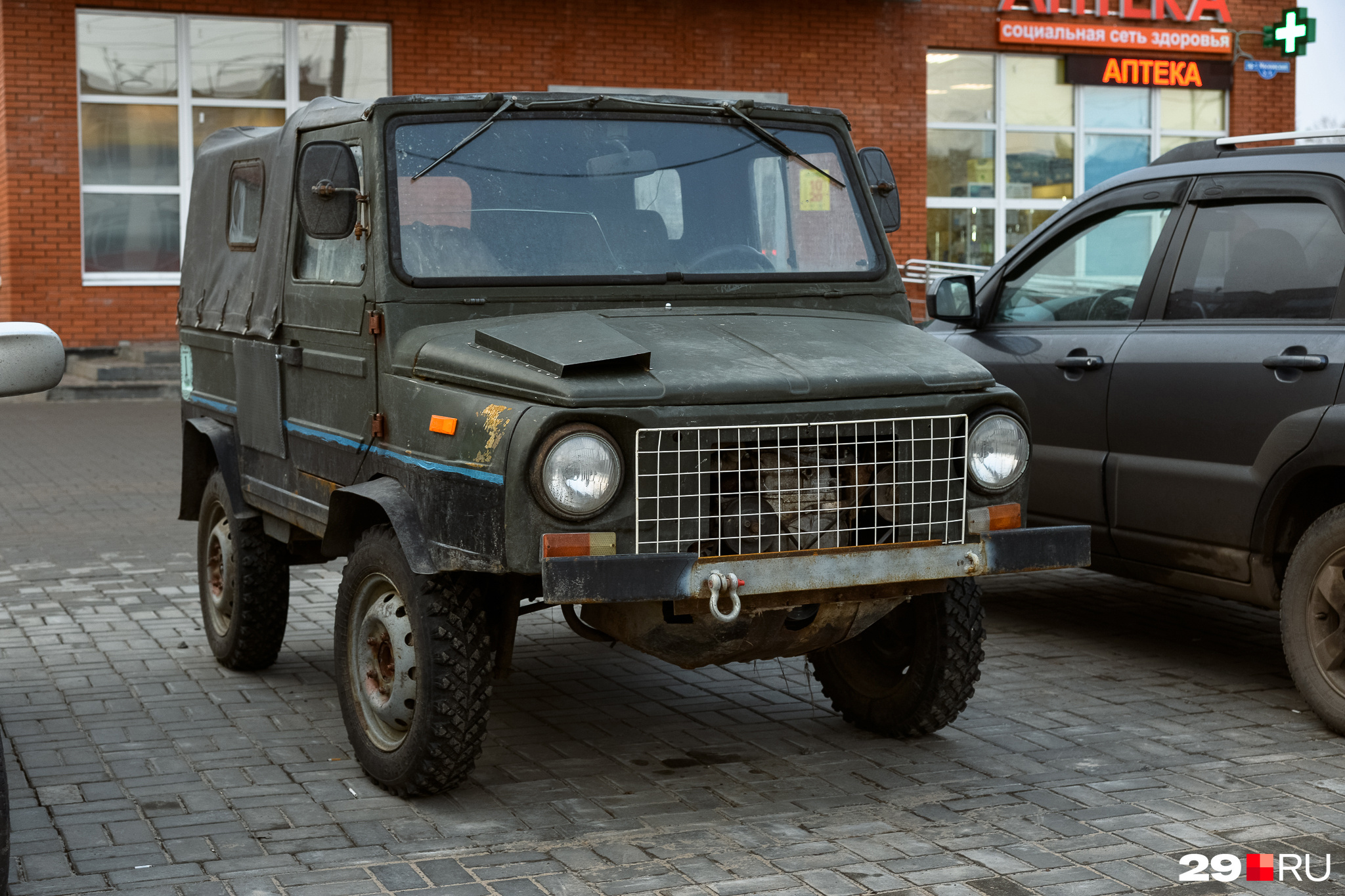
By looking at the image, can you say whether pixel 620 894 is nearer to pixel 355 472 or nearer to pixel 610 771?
pixel 610 771

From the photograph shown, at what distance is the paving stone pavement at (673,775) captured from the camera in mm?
4227

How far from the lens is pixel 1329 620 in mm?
5484

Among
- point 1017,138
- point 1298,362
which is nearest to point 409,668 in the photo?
point 1298,362

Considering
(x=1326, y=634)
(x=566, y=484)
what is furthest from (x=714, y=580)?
(x=1326, y=634)

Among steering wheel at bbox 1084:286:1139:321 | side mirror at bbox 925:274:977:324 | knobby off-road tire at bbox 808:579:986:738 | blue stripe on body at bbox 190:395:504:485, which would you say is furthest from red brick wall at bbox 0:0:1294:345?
knobby off-road tire at bbox 808:579:986:738

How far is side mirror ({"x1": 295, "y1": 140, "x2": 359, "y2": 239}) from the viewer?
5.06m

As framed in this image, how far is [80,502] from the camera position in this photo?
11.3 metres

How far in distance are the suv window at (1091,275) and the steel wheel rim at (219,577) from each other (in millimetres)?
3480

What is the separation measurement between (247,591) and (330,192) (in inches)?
77.4

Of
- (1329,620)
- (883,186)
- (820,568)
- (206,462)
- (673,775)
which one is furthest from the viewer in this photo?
(206,462)

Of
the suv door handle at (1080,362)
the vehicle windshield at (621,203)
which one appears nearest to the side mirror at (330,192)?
the vehicle windshield at (621,203)

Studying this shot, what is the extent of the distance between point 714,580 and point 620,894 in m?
0.83

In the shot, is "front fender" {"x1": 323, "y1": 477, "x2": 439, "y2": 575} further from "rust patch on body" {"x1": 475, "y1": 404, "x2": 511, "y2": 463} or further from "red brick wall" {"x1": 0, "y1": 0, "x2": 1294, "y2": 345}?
"red brick wall" {"x1": 0, "y1": 0, "x2": 1294, "y2": 345}

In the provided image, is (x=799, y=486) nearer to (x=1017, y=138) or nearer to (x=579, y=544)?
(x=579, y=544)
